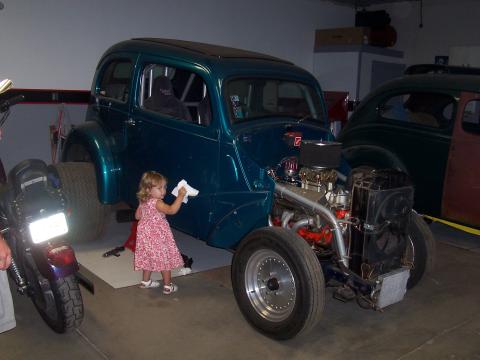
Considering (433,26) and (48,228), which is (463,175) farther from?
(433,26)

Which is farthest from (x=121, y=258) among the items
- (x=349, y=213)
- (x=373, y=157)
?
(x=373, y=157)

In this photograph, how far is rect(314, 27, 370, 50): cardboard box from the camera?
9.67 meters

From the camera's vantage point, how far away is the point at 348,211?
349 centimetres

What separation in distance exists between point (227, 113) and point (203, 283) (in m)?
1.42

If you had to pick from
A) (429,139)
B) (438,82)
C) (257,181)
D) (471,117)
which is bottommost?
(257,181)

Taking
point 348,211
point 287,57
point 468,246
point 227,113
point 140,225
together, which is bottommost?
point 468,246

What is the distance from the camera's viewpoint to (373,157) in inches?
221

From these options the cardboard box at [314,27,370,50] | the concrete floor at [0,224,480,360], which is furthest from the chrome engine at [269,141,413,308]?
the cardboard box at [314,27,370,50]

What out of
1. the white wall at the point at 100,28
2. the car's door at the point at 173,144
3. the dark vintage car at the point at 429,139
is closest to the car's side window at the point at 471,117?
the dark vintage car at the point at 429,139

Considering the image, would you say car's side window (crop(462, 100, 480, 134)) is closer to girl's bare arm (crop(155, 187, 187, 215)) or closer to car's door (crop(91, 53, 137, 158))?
girl's bare arm (crop(155, 187, 187, 215))

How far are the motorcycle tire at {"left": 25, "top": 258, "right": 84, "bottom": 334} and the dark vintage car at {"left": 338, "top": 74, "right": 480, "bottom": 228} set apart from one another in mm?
3685

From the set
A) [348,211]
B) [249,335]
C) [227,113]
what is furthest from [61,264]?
[348,211]

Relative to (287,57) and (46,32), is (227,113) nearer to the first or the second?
(46,32)

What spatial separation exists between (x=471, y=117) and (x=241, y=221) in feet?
12.6
